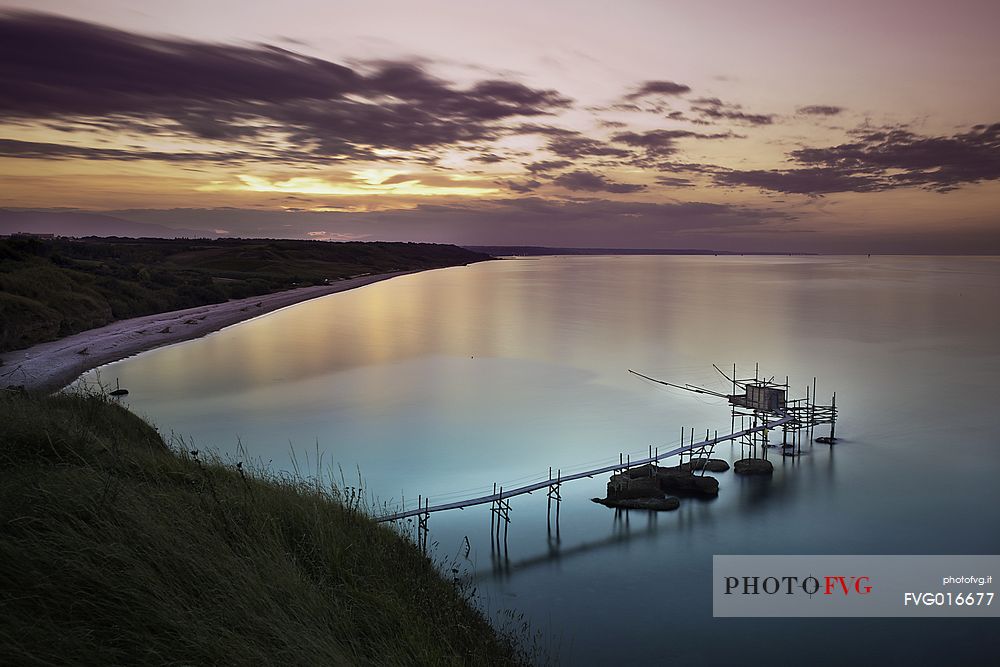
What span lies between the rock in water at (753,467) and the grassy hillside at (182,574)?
15.8 m

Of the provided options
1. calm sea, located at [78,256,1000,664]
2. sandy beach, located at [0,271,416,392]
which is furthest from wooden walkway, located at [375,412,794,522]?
sandy beach, located at [0,271,416,392]

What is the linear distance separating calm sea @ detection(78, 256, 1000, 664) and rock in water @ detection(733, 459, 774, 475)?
0.51 meters

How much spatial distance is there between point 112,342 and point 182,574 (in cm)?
4005

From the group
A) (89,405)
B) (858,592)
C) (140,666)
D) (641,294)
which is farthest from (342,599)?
(641,294)

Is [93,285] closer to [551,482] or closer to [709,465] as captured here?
[551,482]

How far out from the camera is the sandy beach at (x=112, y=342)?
2688 cm

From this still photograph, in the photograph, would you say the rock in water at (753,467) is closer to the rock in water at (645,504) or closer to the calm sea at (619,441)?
the calm sea at (619,441)

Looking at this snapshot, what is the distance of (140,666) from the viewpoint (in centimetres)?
390

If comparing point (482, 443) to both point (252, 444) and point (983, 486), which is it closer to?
point (252, 444)

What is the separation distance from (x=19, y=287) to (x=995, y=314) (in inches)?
3492

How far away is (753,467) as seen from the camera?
2106 cm

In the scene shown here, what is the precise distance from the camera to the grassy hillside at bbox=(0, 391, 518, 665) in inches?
161

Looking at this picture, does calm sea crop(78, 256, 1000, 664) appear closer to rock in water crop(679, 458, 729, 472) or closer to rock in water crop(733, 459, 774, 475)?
rock in water crop(679, 458, 729, 472)

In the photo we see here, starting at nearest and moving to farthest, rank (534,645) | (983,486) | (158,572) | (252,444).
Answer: (158,572) < (534,645) < (983,486) < (252,444)
